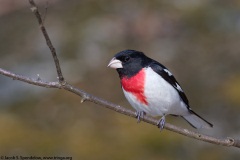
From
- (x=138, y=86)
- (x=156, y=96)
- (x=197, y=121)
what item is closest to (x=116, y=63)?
(x=138, y=86)

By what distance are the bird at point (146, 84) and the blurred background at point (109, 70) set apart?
84 cm

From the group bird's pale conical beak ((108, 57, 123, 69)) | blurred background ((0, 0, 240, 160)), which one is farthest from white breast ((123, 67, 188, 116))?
blurred background ((0, 0, 240, 160))

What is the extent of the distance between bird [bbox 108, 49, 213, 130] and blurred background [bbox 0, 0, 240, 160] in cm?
84

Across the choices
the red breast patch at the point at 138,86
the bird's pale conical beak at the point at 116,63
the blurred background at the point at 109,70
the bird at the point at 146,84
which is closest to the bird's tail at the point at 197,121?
the bird at the point at 146,84

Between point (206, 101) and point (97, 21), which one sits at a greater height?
point (97, 21)

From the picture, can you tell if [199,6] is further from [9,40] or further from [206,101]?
[9,40]

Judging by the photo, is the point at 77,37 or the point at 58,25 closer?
the point at 77,37

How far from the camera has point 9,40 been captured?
8.73 m

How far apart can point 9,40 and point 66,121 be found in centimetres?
319

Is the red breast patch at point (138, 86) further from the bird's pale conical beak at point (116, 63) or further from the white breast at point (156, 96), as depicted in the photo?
the bird's pale conical beak at point (116, 63)

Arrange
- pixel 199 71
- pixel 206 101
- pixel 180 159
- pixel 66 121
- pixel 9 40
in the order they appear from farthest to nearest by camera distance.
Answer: pixel 9 40 < pixel 199 71 < pixel 206 101 < pixel 66 121 < pixel 180 159

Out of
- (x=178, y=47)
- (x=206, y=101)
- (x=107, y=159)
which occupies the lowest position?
(x=107, y=159)

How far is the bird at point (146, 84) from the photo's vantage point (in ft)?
13.9

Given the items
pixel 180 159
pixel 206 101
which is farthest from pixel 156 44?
pixel 180 159
